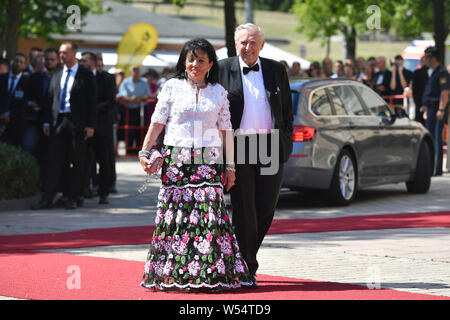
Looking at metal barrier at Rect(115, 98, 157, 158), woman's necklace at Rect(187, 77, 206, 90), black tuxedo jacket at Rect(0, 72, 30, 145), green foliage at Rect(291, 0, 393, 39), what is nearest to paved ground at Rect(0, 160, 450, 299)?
black tuxedo jacket at Rect(0, 72, 30, 145)

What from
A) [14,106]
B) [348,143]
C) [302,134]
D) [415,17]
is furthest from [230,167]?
[415,17]

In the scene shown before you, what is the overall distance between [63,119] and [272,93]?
250 inches

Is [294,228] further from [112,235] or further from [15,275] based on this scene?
[15,275]

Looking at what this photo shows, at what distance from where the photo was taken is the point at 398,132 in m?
14.8

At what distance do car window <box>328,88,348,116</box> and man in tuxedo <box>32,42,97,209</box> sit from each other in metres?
3.23

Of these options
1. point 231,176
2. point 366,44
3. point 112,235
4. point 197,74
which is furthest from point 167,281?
point 366,44

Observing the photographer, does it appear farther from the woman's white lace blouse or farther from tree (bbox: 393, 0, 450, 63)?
tree (bbox: 393, 0, 450, 63)

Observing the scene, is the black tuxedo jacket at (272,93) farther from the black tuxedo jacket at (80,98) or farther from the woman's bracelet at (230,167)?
the black tuxedo jacket at (80,98)

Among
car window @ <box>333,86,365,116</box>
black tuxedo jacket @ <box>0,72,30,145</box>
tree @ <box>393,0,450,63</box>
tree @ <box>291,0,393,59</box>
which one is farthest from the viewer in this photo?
tree @ <box>393,0,450,63</box>

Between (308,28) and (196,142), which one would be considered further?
(308,28)

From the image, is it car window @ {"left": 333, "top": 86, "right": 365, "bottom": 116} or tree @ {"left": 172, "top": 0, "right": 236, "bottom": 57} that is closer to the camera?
car window @ {"left": 333, "top": 86, "right": 365, "bottom": 116}

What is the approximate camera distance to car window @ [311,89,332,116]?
44.1 ft

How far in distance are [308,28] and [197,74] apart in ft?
170

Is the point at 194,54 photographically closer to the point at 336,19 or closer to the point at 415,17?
the point at 336,19
